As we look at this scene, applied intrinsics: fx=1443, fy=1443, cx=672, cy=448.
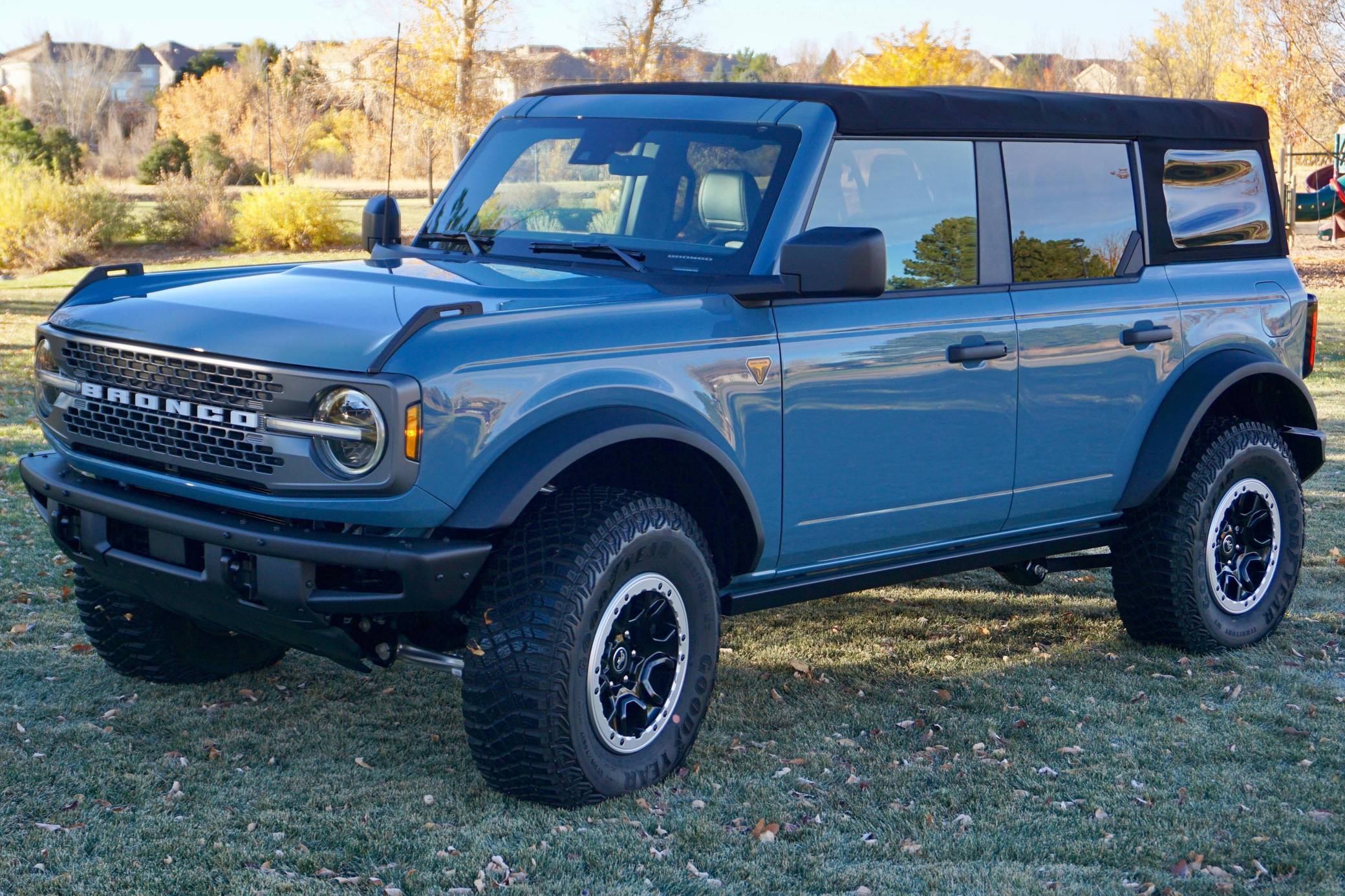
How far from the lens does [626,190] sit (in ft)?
16.3

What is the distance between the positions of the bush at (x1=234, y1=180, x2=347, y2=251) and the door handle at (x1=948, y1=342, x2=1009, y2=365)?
90.0ft

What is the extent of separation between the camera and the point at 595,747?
413 cm

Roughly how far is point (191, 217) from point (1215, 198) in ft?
97.0

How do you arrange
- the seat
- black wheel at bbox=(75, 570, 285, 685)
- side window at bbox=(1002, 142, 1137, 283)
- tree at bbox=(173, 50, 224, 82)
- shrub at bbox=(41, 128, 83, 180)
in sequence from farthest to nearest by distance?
tree at bbox=(173, 50, 224, 82) → shrub at bbox=(41, 128, 83, 180) → side window at bbox=(1002, 142, 1137, 283) → black wheel at bbox=(75, 570, 285, 685) → the seat

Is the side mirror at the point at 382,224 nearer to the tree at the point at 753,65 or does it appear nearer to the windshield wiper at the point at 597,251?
the windshield wiper at the point at 597,251

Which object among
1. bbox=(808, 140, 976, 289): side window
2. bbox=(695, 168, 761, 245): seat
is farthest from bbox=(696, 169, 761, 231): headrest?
bbox=(808, 140, 976, 289): side window

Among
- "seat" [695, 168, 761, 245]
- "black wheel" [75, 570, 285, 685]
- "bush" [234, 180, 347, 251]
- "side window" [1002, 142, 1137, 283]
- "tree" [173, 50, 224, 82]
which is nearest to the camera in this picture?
"seat" [695, 168, 761, 245]

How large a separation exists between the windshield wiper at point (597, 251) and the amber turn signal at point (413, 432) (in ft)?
4.00

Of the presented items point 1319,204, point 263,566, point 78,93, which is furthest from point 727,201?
point 78,93

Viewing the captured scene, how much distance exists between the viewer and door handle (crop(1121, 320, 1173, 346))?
532 centimetres

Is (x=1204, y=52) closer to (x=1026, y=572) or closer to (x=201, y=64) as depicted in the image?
(x=1026, y=572)

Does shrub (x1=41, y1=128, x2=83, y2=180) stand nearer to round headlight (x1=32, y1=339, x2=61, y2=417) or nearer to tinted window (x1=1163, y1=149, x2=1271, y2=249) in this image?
round headlight (x1=32, y1=339, x2=61, y2=417)

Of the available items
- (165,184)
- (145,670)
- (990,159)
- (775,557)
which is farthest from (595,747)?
(165,184)

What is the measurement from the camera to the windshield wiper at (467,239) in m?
5.08
